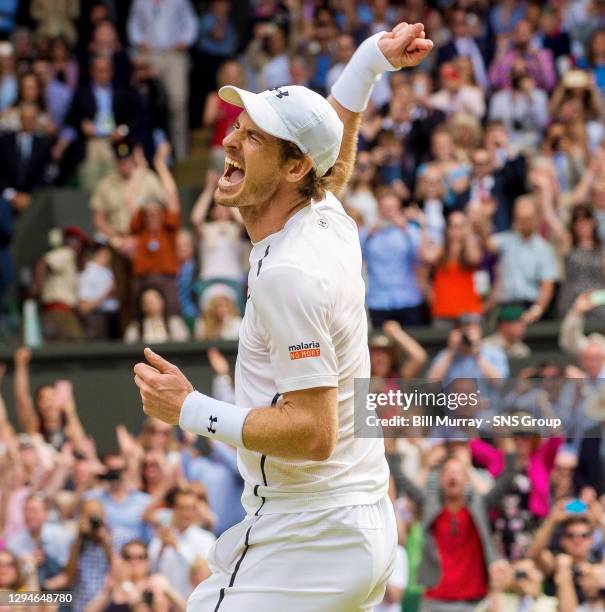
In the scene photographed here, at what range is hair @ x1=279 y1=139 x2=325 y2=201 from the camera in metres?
4.69

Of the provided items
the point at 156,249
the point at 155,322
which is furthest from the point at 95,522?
the point at 156,249

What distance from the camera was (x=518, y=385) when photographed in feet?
26.9

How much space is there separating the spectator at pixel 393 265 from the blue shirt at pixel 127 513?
10.5 feet

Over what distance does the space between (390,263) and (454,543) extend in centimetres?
387

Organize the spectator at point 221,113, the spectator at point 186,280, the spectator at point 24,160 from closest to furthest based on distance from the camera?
1. the spectator at point 186,280
2. the spectator at point 24,160
3. the spectator at point 221,113

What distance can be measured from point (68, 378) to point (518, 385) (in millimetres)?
5603

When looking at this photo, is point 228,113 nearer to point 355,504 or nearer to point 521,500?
point 521,500

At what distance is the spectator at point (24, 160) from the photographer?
579 inches

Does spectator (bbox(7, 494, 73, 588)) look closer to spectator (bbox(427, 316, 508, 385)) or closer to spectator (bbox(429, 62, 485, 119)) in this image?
spectator (bbox(427, 316, 508, 385))

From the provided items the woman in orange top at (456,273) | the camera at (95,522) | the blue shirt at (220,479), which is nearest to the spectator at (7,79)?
the woman in orange top at (456,273)

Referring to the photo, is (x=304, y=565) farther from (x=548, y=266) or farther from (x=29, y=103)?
(x=29, y=103)

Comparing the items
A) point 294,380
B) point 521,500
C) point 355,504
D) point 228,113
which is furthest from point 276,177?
point 228,113

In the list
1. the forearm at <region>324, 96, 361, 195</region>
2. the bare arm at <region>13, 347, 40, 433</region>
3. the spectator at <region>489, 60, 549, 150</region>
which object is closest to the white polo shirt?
the forearm at <region>324, 96, 361, 195</region>

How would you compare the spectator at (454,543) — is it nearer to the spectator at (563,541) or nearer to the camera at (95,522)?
the spectator at (563,541)
